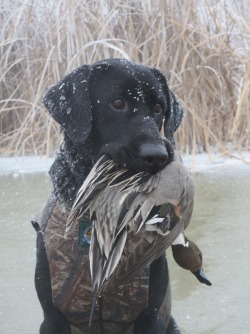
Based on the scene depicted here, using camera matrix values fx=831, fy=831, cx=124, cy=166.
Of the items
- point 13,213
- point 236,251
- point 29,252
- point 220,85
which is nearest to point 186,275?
point 236,251

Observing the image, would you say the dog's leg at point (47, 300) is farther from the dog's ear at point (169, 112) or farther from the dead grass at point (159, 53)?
the dead grass at point (159, 53)

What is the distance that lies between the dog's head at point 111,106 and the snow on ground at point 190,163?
3573 millimetres

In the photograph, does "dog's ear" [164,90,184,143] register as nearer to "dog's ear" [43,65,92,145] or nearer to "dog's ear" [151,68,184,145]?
"dog's ear" [151,68,184,145]

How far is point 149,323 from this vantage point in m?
3.00

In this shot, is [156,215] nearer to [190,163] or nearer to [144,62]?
[190,163]

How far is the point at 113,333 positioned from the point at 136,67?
1.00 m

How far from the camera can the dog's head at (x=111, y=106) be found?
2.91m

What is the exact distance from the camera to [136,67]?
3143mm

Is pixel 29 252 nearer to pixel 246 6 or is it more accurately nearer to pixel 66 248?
pixel 66 248

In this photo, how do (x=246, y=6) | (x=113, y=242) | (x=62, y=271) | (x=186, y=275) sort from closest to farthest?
(x=113, y=242), (x=62, y=271), (x=186, y=275), (x=246, y=6)

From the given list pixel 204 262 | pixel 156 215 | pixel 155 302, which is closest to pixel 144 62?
pixel 204 262

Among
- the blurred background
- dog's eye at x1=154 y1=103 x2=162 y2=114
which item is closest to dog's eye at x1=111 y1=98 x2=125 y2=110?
dog's eye at x1=154 y1=103 x2=162 y2=114


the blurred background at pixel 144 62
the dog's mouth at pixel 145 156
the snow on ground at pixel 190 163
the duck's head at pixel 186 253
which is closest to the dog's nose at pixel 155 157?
the dog's mouth at pixel 145 156

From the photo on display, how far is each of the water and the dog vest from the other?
661 mm
